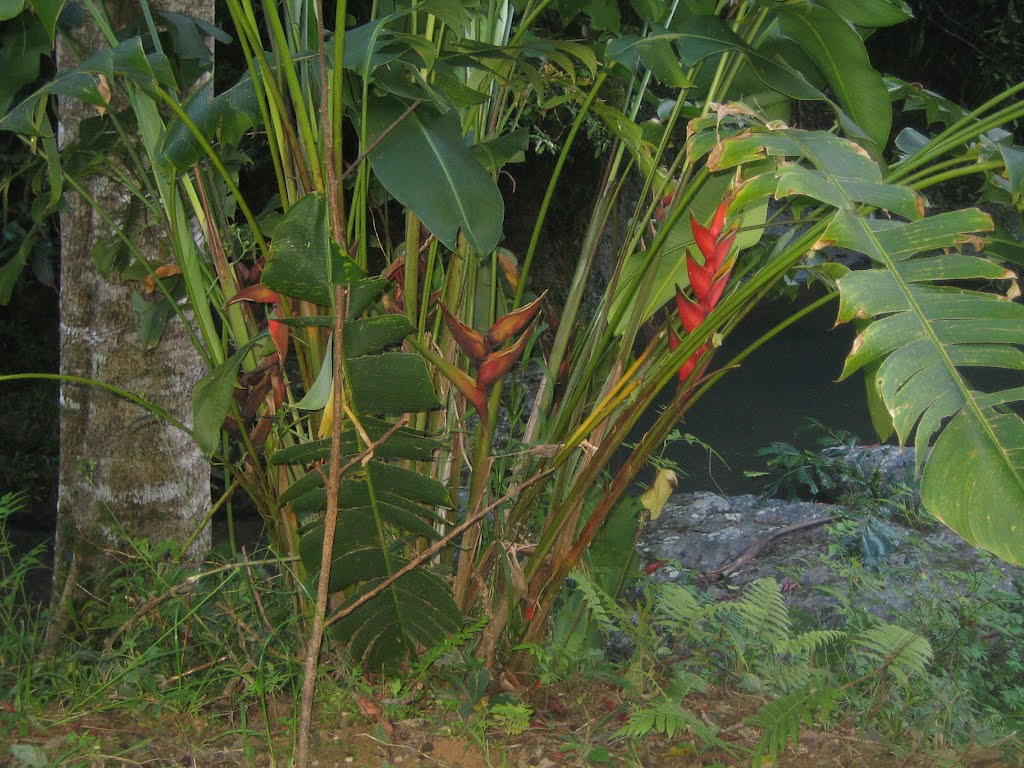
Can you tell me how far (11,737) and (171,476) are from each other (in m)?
0.62

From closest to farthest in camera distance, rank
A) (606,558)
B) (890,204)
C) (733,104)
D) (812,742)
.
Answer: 1. (890,204)
2. (733,104)
3. (812,742)
4. (606,558)

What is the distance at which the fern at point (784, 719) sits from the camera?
3.67ft

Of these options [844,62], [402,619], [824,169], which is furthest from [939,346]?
[402,619]

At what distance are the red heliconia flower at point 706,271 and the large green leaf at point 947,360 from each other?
0.28 meters

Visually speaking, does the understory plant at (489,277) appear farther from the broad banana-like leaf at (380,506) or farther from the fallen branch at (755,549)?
the fallen branch at (755,549)

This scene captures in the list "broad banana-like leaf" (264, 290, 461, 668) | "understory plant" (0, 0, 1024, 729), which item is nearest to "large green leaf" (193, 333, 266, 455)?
"understory plant" (0, 0, 1024, 729)

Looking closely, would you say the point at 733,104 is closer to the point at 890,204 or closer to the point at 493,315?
the point at 890,204

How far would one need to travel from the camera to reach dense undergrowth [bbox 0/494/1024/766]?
3.82ft

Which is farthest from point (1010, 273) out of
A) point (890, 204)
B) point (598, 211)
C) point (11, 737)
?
point (11, 737)

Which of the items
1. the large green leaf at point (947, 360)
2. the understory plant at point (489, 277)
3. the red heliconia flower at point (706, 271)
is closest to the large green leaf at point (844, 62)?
the understory plant at point (489, 277)

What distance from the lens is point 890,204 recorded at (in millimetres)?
854

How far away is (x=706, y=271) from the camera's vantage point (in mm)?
1133

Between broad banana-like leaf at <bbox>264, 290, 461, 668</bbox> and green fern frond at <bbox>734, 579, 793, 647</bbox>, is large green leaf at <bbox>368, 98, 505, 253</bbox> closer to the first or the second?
broad banana-like leaf at <bbox>264, 290, 461, 668</bbox>

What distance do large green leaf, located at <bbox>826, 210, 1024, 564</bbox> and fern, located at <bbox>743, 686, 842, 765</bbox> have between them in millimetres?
487
